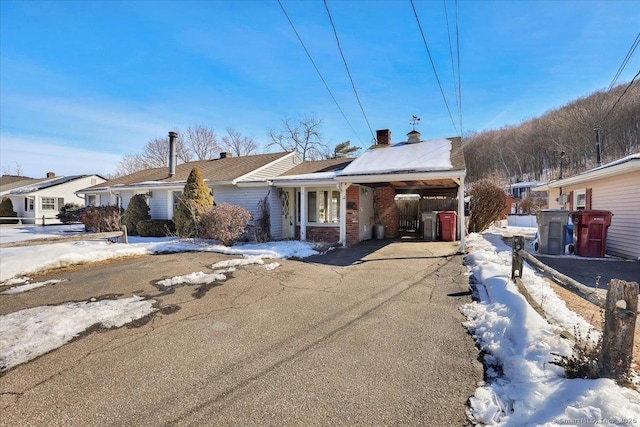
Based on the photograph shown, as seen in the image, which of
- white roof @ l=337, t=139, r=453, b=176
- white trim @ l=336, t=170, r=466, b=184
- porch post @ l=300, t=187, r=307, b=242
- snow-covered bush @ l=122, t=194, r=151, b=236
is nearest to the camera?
white trim @ l=336, t=170, r=466, b=184

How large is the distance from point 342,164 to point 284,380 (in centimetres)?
1229

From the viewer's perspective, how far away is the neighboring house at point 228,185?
12.8m

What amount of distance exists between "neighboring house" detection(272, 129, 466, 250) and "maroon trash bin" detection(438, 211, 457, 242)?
107 cm

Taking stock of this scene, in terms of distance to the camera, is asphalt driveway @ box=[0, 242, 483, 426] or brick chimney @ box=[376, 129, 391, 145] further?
brick chimney @ box=[376, 129, 391, 145]

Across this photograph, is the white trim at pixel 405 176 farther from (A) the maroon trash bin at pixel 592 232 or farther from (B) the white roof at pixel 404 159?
(A) the maroon trash bin at pixel 592 232

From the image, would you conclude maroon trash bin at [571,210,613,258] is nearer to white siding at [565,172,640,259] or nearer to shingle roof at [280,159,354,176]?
white siding at [565,172,640,259]

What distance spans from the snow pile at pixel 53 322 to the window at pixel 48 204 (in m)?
29.9

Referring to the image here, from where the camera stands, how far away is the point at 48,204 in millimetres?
27266

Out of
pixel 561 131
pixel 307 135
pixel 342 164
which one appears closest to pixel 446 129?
pixel 342 164

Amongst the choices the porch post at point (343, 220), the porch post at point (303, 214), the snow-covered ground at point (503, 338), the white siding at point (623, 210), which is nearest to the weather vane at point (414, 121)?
the porch post at point (343, 220)

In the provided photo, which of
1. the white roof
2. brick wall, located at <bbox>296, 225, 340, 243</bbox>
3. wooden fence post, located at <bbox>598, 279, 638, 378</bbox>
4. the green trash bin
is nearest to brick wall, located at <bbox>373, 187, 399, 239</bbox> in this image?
the white roof

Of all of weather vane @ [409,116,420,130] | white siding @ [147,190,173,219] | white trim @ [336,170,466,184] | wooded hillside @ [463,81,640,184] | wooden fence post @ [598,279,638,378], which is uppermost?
wooded hillside @ [463,81,640,184]

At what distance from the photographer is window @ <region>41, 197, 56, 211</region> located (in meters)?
26.9

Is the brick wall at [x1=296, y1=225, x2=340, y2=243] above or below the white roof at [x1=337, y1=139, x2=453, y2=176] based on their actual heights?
below
